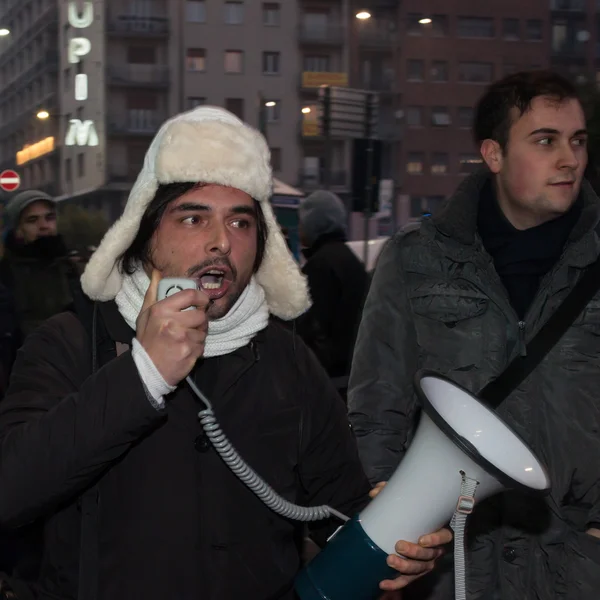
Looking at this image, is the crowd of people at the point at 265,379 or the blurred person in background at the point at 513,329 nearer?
the crowd of people at the point at 265,379

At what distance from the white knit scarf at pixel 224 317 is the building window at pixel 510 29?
163 ft

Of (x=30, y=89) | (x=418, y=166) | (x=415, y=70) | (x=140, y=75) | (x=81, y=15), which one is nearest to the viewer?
(x=81, y=15)

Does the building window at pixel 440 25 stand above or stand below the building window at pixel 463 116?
above

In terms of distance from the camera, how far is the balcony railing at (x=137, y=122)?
156 ft

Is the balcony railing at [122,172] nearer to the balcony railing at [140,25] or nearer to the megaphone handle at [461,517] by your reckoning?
the balcony railing at [140,25]

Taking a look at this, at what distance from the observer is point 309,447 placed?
2.29 metres

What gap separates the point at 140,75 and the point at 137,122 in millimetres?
2357

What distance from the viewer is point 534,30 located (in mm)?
49312

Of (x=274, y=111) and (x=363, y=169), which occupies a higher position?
(x=274, y=111)

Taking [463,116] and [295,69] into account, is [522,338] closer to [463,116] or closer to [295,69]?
[295,69]

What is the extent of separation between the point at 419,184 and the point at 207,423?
49.0 meters

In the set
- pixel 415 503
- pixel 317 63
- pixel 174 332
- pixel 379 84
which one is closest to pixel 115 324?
pixel 174 332

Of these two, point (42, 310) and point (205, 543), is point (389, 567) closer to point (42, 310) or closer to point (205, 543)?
point (205, 543)

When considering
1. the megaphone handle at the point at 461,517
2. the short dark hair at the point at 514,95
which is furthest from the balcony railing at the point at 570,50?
the megaphone handle at the point at 461,517
